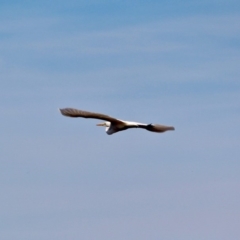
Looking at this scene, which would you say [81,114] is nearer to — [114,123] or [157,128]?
[114,123]

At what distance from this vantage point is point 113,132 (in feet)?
349

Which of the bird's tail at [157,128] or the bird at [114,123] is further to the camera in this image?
the bird at [114,123]

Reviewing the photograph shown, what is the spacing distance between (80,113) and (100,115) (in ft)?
4.62

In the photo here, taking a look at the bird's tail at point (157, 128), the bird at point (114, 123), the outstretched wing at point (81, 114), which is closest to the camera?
the bird's tail at point (157, 128)

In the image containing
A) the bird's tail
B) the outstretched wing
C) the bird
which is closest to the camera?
the bird's tail

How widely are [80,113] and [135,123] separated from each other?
3788 millimetres

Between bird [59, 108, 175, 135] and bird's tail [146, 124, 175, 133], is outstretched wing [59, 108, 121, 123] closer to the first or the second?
bird [59, 108, 175, 135]

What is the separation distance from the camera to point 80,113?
104m

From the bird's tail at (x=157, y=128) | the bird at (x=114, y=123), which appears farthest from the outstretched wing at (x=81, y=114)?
the bird's tail at (x=157, y=128)

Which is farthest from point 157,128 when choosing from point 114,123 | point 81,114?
point 81,114

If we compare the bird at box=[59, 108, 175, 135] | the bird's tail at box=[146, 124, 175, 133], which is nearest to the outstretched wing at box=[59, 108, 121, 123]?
the bird at box=[59, 108, 175, 135]

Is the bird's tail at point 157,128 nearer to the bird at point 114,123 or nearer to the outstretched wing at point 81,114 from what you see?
the bird at point 114,123

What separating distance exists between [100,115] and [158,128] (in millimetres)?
4042

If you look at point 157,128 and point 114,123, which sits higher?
point 114,123
